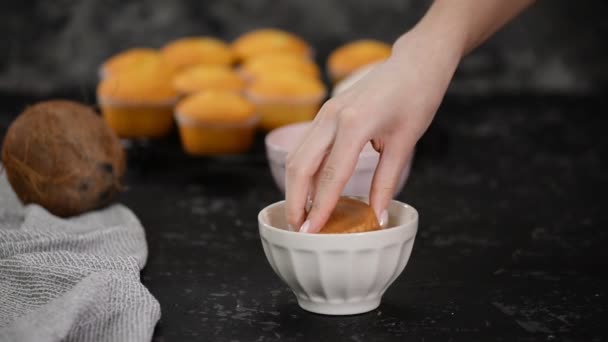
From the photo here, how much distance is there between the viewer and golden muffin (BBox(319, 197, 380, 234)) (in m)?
0.73

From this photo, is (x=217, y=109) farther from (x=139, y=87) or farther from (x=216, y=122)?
(x=139, y=87)

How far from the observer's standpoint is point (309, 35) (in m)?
1.93

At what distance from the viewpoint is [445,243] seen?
3.21 ft

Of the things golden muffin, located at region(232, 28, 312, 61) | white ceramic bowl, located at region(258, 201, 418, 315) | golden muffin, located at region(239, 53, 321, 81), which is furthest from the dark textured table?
golden muffin, located at region(232, 28, 312, 61)

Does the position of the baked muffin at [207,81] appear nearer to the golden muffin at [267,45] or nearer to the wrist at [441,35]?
the golden muffin at [267,45]

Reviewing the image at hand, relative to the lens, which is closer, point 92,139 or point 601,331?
point 601,331

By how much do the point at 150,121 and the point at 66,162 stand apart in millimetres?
368

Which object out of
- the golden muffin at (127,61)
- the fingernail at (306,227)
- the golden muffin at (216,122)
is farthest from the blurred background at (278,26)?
the fingernail at (306,227)

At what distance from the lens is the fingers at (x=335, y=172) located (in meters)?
0.69

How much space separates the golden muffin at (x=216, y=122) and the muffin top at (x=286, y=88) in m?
0.05

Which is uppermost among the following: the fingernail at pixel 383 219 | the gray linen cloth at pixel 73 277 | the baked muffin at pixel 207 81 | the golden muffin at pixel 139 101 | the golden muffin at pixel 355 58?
the golden muffin at pixel 355 58

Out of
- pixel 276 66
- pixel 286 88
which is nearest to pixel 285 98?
pixel 286 88

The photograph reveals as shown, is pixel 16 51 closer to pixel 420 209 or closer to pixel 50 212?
pixel 50 212

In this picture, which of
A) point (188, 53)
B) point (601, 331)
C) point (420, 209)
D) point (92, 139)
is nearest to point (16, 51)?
point (188, 53)
